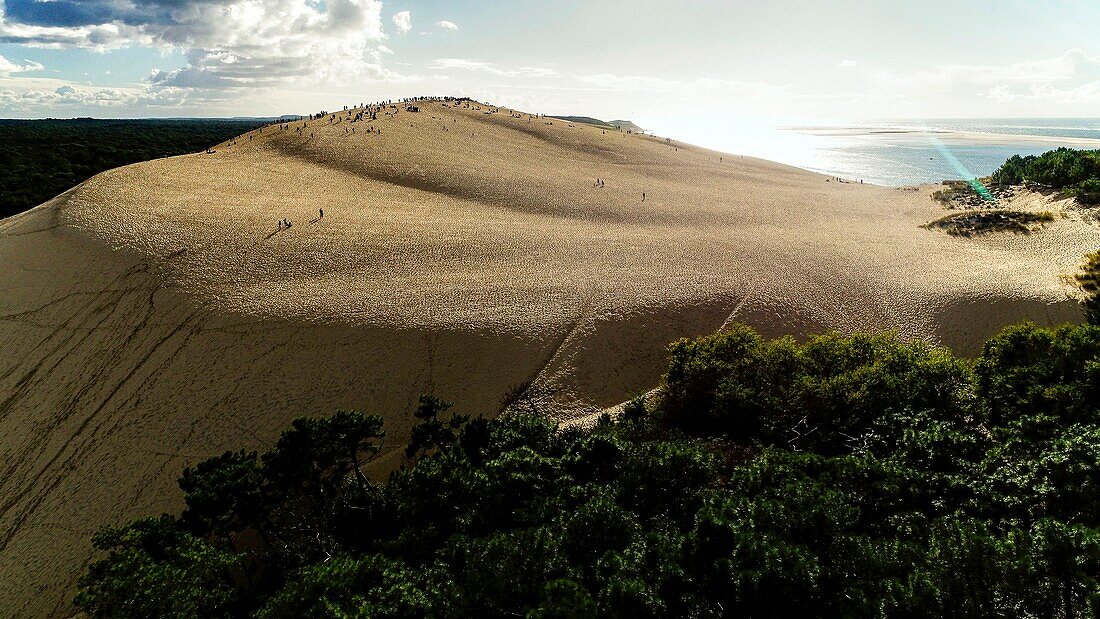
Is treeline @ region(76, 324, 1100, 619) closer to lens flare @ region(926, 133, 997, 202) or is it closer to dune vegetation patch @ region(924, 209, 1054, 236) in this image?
dune vegetation patch @ region(924, 209, 1054, 236)

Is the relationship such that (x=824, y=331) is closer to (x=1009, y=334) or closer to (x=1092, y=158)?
(x=1009, y=334)

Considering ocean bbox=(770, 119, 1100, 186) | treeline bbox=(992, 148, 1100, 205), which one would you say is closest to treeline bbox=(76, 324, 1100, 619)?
treeline bbox=(992, 148, 1100, 205)

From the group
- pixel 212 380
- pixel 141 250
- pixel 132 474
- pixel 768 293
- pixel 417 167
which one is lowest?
pixel 132 474

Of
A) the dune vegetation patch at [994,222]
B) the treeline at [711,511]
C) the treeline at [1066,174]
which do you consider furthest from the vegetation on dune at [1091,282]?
the treeline at [1066,174]

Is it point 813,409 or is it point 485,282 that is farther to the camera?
point 485,282

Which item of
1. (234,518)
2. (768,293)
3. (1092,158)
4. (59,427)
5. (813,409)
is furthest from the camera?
(1092,158)

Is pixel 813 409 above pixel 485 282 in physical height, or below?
below

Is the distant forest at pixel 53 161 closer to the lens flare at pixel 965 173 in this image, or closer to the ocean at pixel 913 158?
the lens flare at pixel 965 173

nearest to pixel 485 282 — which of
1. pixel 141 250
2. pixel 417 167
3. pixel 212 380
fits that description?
pixel 212 380
